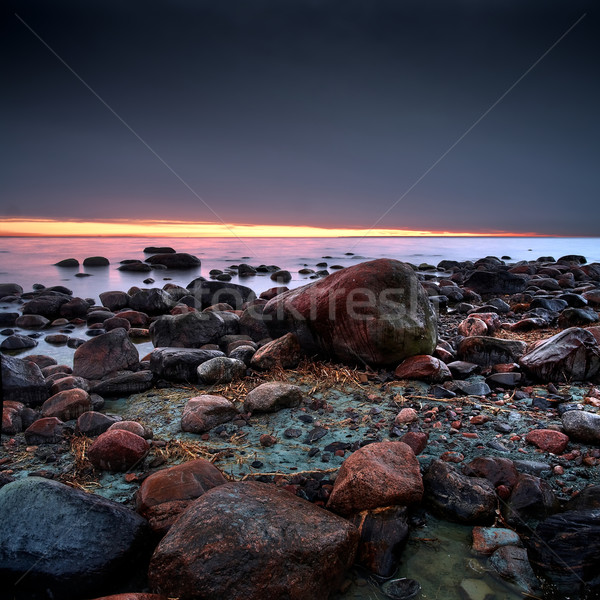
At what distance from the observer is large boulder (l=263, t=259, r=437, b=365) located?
16.0 ft

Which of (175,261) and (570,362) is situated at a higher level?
(570,362)

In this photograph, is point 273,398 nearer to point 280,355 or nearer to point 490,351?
point 280,355

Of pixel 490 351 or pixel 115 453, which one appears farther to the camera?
pixel 490 351

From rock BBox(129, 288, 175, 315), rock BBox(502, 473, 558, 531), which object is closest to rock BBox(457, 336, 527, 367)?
rock BBox(502, 473, 558, 531)

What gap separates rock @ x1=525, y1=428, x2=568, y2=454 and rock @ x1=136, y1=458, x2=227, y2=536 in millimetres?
2367

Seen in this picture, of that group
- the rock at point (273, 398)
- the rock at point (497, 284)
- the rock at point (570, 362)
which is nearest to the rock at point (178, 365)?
the rock at point (273, 398)

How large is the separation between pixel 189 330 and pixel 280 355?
218 cm

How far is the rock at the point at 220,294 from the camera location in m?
11.3

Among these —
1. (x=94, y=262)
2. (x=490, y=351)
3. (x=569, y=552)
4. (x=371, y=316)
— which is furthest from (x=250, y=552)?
(x=94, y=262)

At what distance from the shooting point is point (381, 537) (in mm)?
2314

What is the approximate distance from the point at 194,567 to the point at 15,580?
97 cm

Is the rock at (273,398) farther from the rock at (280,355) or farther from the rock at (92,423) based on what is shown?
the rock at (92,423)

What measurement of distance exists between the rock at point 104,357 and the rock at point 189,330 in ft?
2.98

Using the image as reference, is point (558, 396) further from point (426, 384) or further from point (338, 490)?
point (338, 490)
